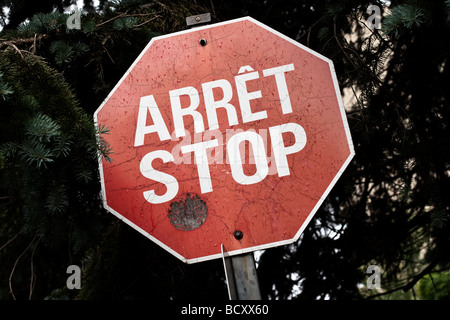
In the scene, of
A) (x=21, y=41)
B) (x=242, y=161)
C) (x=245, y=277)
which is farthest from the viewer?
(x=21, y=41)

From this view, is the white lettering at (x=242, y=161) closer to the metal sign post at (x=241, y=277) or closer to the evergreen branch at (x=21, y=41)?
the metal sign post at (x=241, y=277)

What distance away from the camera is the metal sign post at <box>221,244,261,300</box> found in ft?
5.10

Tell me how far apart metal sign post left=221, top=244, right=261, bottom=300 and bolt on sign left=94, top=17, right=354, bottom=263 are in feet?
0.09

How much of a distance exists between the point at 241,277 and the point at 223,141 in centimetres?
50

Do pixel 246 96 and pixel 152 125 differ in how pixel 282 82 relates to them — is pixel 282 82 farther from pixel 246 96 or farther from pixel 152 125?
pixel 152 125

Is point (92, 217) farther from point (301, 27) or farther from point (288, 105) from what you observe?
point (301, 27)

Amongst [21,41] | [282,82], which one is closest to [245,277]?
[282,82]

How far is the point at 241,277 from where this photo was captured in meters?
1.61

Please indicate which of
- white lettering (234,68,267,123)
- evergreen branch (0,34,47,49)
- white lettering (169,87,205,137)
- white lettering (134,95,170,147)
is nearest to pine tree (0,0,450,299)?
evergreen branch (0,34,47,49)

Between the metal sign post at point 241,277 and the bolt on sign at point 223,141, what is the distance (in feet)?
0.09

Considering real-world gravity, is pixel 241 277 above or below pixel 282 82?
below

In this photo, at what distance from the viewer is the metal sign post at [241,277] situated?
1.55 meters

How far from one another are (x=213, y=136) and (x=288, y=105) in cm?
31

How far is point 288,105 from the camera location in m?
1.82
